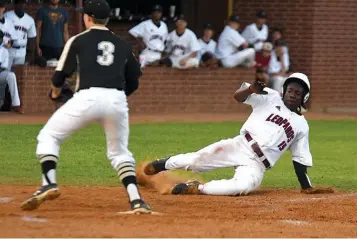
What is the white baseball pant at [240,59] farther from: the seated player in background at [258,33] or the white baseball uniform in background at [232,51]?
the seated player in background at [258,33]

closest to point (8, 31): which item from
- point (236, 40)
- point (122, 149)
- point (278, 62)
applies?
point (236, 40)

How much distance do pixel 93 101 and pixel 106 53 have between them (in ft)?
1.44

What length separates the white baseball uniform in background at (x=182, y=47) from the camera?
65.3 feet

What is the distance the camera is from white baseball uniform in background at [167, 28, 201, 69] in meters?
19.9

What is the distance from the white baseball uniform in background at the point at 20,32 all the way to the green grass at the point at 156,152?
238cm

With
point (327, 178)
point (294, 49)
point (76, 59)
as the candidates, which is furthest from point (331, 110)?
point (76, 59)

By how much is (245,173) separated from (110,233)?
2.84 meters

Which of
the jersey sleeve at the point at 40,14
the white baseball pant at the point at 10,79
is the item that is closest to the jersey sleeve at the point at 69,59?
the white baseball pant at the point at 10,79

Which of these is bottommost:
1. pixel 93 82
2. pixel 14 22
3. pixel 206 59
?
pixel 206 59

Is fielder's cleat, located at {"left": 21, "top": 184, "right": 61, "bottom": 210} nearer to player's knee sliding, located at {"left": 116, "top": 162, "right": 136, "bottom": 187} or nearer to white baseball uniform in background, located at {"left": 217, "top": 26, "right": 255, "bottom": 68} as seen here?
player's knee sliding, located at {"left": 116, "top": 162, "right": 136, "bottom": 187}

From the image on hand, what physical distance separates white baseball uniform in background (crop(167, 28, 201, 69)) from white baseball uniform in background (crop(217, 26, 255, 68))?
0.75 m

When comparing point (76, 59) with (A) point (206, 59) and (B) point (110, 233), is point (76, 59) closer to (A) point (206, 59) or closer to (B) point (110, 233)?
(B) point (110, 233)

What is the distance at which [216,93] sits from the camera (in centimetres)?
2100

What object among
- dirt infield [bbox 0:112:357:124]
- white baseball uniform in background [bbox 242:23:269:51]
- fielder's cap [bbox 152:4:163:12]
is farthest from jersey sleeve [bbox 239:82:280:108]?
white baseball uniform in background [bbox 242:23:269:51]
